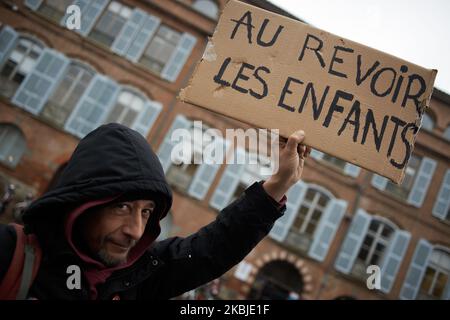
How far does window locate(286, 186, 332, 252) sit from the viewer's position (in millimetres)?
11734

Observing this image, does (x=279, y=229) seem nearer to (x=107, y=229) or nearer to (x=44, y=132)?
(x=44, y=132)

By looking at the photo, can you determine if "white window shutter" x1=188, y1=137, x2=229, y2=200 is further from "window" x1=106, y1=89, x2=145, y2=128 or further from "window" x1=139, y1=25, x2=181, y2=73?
"window" x1=139, y1=25, x2=181, y2=73

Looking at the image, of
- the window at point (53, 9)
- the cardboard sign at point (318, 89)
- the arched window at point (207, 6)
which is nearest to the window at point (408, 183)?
the arched window at point (207, 6)

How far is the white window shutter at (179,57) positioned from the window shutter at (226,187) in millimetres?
3993

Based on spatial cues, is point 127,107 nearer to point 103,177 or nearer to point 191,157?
point 191,157

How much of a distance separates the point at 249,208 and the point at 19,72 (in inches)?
525

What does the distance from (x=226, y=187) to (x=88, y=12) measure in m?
8.63

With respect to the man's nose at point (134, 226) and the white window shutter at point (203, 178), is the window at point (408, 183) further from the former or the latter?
the man's nose at point (134, 226)

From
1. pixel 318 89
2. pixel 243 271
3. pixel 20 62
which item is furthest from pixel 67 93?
pixel 318 89

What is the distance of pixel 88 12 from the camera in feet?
39.1

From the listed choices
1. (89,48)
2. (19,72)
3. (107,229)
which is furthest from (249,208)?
(19,72)

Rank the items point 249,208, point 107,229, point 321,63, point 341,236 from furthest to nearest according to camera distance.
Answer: point 341,236
point 321,63
point 249,208
point 107,229

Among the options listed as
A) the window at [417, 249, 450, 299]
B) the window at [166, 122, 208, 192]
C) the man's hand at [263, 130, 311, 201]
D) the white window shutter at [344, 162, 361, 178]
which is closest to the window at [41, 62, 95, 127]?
the window at [166, 122, 208, 192]

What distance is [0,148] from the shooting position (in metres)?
11.3
